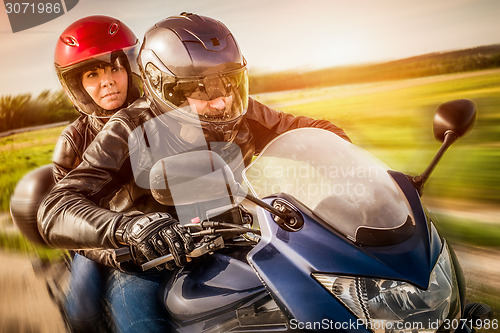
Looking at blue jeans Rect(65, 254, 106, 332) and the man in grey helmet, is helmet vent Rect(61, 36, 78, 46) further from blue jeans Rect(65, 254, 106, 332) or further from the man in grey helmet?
blue jeans Rect(65, 254, 106, 332)

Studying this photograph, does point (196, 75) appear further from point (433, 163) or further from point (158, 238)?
point (433, 163)

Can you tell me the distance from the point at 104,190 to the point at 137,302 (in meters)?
0.44

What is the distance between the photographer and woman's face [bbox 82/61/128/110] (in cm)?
271

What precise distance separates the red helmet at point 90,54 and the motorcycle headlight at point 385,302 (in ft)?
5.82

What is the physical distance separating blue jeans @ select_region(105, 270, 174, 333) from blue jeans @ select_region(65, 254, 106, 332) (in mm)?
121

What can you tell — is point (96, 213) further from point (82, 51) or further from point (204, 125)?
point (82, 51)

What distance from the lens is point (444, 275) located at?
144 cm

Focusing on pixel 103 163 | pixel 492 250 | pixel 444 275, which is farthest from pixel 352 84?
pixel 444 275

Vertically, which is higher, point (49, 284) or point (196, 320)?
point (196, 320)

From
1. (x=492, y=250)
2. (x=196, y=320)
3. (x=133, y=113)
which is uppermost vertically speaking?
(x=133, y=113)

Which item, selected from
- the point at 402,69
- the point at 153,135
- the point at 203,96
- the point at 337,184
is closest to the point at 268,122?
the point at 203,96

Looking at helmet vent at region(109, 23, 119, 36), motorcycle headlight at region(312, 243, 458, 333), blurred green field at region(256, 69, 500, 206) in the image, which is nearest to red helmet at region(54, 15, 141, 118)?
helmet vent at region(109, 23, 119, 36)

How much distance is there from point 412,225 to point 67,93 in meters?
2.04

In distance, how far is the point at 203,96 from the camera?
2.12 m
